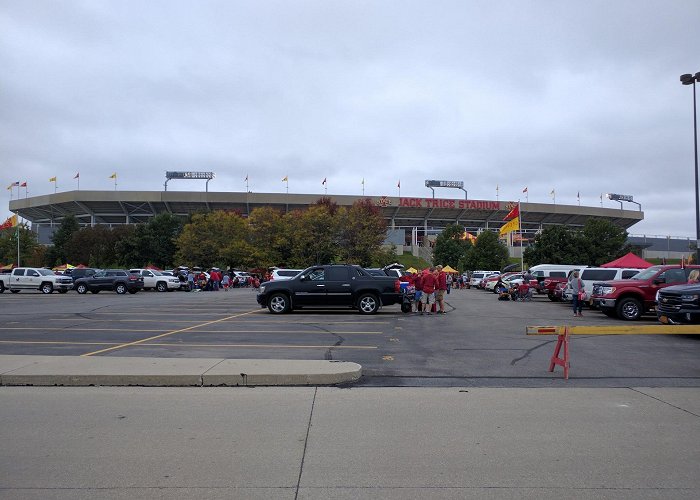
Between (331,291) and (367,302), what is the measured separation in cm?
141

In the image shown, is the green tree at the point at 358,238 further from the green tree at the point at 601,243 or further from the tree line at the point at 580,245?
the green tree at the point at 601,243

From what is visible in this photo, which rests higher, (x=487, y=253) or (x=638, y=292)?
(x=487, y=253)

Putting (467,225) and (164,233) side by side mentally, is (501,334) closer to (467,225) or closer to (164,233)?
(164,233)

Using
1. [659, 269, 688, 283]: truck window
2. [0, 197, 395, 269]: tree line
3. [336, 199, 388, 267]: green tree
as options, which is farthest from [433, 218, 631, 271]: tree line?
[659, 269, 688, 283]: truck window

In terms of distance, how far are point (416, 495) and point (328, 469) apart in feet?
3.10

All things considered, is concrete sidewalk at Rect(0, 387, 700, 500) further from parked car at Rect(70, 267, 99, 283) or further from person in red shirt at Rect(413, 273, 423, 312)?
parked car at Rect(70, 267, 99, 283)

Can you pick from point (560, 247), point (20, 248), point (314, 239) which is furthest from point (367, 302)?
point (20, 248)

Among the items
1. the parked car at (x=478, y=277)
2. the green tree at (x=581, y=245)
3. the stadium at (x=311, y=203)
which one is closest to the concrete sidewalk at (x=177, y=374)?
the parked car at (x=478, y=277)

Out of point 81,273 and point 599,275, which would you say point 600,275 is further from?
point 81,273

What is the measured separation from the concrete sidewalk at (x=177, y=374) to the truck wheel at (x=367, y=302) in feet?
36.4

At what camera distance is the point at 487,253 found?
232ft

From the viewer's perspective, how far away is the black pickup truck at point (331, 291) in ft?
67.1

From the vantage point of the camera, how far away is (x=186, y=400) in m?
7.74

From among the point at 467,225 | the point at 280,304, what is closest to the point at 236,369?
the point at 280,304
